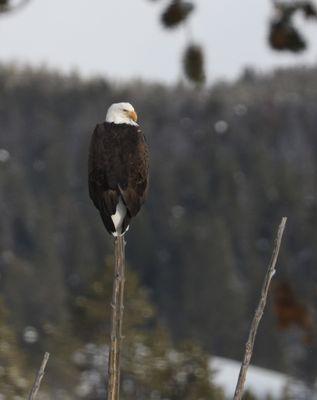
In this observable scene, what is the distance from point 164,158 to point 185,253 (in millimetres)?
27698

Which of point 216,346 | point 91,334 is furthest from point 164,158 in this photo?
point 91,334

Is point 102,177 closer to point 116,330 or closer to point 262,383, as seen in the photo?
point 116,330

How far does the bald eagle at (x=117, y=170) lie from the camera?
506cm

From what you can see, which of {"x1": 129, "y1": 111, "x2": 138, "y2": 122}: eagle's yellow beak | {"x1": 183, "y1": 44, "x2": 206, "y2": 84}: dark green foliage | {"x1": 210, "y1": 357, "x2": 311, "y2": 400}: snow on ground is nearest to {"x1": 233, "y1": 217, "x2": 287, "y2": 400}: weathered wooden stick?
{"x1": 183, "y1": 44, "x2": 206, "y2": 84}: dark green foliage

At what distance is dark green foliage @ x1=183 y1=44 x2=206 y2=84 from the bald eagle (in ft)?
4.68

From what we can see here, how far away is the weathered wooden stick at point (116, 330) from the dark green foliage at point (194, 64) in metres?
0.57

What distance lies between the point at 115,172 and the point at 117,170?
14 mm

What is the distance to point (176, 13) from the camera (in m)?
3.59

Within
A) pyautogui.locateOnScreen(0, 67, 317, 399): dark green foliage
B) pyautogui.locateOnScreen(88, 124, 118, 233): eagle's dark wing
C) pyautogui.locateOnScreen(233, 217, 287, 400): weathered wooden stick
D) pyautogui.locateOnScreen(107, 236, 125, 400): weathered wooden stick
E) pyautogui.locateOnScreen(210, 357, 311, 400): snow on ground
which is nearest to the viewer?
pyautogui.locateOnScreen(233, 217, 287, 400): weathered wooden stick

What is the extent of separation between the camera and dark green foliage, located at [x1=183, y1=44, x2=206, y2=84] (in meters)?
3.51

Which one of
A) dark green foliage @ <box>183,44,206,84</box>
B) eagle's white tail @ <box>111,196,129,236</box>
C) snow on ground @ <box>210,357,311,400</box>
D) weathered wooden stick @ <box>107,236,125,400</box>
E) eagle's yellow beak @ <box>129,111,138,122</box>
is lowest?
weathered wooden stick @ <box>107,236,125,400</box>

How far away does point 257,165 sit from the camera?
103438mm

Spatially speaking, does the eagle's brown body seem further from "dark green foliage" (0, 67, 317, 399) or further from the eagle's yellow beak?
"dark green foliage" (0, 67, 317, 399)

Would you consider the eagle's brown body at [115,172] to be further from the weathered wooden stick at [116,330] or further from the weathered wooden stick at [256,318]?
the weathered wooden stick at [256,318]
